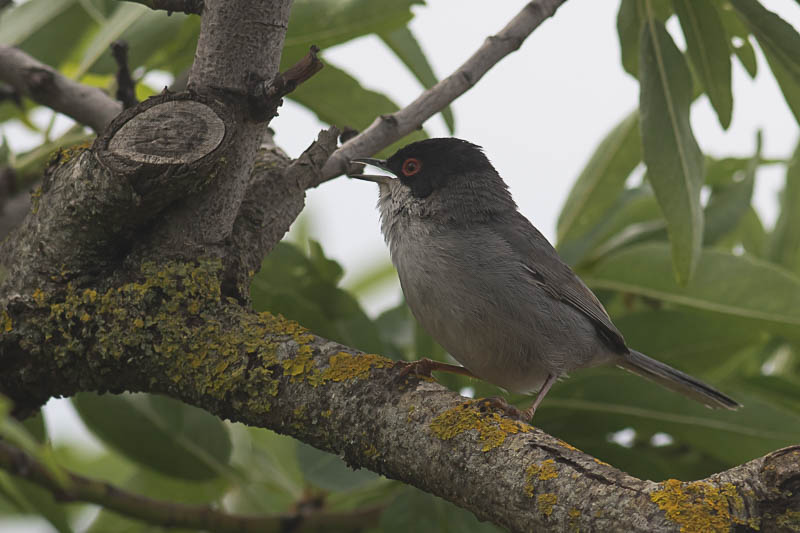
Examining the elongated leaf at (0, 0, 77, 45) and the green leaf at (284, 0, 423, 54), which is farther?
the elongated leaf at (0, 0, 77, 45)

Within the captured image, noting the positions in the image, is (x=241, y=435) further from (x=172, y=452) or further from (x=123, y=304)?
(x=123, y=304)

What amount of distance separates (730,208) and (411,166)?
Answer: 187 cm

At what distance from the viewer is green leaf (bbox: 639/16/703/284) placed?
145 inches

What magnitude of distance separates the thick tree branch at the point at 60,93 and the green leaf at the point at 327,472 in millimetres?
1769

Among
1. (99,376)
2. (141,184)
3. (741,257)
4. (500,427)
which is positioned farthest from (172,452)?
(741,257)

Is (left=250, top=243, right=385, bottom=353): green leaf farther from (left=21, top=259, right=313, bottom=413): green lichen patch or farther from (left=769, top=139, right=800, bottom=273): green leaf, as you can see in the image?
(left=769, top=139, right=800, bottom=273): green leaf

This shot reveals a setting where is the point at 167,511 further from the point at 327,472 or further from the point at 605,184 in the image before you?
the point at 605,184

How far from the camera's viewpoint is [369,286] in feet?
19.7

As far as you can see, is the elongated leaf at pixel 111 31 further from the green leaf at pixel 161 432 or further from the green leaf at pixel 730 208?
the green leaf at pixel 730 208

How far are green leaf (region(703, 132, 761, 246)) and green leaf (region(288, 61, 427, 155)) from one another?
1753 millimetres

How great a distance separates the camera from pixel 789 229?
5141 mm

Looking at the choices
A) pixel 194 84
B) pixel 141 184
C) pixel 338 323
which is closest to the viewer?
pixel 141 184

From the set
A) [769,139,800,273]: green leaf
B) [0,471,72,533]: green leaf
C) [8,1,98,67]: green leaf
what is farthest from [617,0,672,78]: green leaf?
[0,471,72,533]: green leaf

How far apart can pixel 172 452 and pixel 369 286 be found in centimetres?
215
